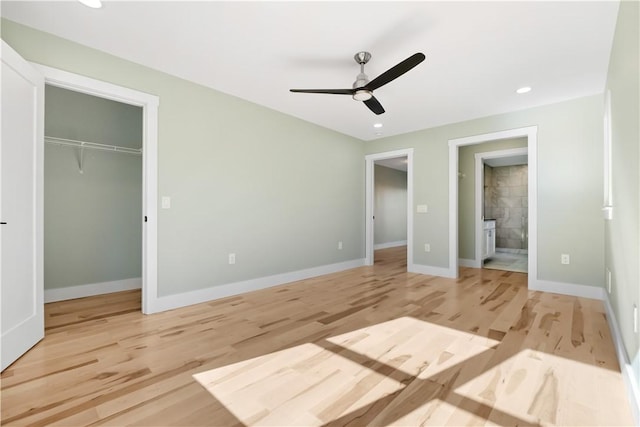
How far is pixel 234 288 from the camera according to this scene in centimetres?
344

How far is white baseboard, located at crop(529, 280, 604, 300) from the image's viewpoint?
3.35 metres

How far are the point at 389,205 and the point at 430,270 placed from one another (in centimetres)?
417

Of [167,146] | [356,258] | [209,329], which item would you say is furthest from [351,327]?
[356,258]

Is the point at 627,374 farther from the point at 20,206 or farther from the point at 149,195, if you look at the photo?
the point at 20,206

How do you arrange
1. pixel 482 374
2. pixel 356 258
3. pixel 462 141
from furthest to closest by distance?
pixel 356 258 → pixel 462 141 → pixel 482 374

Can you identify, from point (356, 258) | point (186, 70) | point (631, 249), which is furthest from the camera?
point (356, 258)

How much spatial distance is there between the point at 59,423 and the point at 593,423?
2432 mm

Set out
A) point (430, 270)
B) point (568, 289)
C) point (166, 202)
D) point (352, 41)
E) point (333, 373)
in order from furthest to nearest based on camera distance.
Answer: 1. point (430, 270)
2. point (568, 289)
3. point (166, 202)
4. point (352, 41)
5. point (333, 373)

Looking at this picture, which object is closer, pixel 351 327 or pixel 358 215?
pixel 351 327

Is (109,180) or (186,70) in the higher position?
(186,70)

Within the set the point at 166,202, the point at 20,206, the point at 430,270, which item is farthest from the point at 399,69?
the point at 430,270

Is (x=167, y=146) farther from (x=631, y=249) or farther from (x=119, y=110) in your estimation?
(x=631, y=249)

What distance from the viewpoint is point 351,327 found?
2.45 metres

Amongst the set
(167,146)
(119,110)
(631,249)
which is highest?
(119,110)
